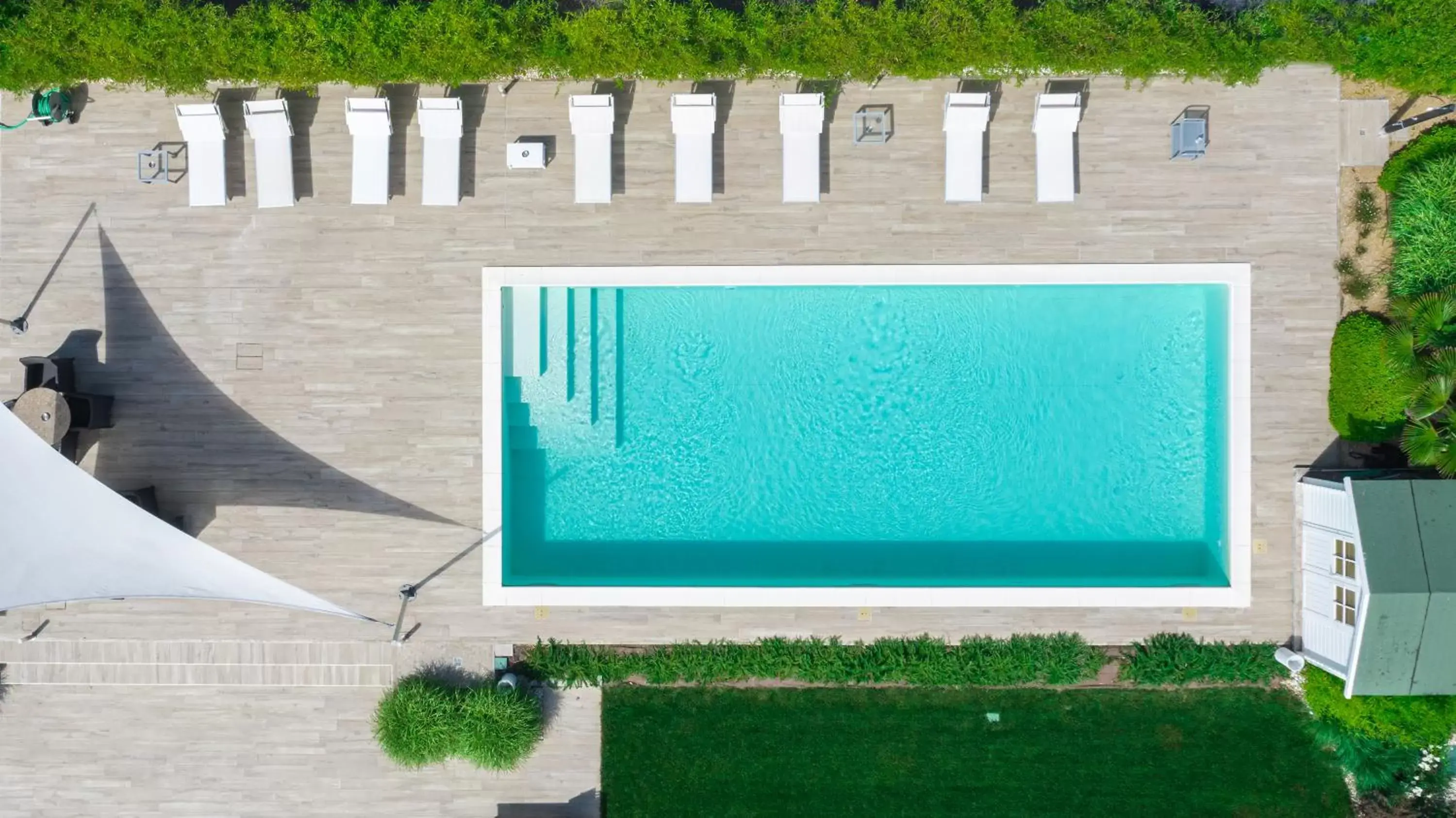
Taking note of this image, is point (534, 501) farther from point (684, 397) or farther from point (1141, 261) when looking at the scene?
point (1141, 261)

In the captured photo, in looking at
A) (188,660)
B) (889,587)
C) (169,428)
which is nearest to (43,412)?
(169,428)

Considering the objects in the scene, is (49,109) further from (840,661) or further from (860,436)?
(840,661)

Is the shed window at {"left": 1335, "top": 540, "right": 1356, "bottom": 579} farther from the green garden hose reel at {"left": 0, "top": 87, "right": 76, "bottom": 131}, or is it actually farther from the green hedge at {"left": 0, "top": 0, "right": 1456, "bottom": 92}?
the green garden hose reel at {"left": 0, "top": 87, "right": 76, "bottom": 131}

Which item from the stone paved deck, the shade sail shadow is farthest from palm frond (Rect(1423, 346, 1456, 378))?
the shade sail shadow

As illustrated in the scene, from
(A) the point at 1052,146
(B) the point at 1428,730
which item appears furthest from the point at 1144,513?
(A) the point at 1052,146

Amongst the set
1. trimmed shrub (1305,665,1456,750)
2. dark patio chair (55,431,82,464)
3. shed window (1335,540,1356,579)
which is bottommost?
trimmed shrub (1305,665,1456,750)

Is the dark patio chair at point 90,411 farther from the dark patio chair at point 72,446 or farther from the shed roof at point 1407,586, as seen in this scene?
the shed roof at point 1407,586
